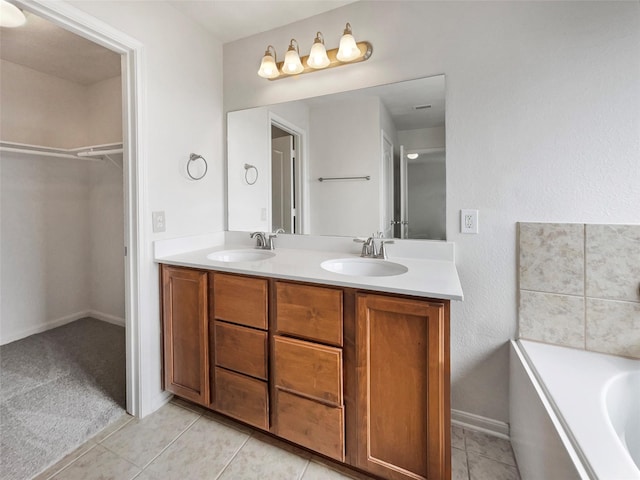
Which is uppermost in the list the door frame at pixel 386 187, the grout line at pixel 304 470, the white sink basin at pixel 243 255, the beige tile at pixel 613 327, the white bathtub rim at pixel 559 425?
the door frame at pixel 386 187

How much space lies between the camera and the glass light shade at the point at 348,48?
160 cm

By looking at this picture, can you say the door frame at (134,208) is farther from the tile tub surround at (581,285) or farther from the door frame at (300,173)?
the tile tub surround at (581,285)

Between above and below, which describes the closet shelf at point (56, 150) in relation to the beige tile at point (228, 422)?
above

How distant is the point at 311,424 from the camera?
128 centimetres

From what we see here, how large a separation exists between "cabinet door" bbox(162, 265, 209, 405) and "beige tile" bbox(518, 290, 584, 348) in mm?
1627

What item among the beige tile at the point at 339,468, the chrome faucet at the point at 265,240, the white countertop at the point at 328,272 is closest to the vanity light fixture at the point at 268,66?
the chrome faucet at the point at 265,240

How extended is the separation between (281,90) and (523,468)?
7.90ft

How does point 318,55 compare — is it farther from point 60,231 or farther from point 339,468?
point 60,231

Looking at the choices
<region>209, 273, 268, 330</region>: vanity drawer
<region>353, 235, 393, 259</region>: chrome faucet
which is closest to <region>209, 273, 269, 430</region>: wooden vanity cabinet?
<region>209, 273, 268, 330</region>: vanity drawer

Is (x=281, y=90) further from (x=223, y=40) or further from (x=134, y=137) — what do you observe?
(x=134, y=137)

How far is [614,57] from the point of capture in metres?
1.24

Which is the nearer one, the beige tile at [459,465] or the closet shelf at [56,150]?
the beige tile at [459,465]

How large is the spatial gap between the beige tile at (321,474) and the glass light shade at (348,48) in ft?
6.88

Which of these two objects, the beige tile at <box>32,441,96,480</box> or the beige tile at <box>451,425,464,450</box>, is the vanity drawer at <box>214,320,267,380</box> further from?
the beige tile at <box>451,425,464,450</box>
